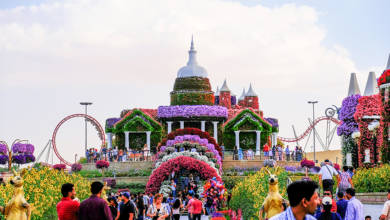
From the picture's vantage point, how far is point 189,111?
191ft

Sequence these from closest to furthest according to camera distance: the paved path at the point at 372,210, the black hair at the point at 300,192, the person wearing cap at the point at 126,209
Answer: the black hair at the point at 300,192, the person wearing cap at the point at 126,209, the paved path at the point at 372,210

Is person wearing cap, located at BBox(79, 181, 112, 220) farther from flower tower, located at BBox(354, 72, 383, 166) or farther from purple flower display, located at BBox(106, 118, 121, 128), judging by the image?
purple flower display, located at BBox(106, 118, 121, 128)

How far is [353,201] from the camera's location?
39.0 feet

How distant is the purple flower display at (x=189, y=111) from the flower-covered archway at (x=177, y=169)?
658 inches

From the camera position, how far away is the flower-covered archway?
4053 cm

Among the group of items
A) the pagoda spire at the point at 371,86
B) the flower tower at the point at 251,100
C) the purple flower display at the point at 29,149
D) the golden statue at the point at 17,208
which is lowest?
the golden statue at the point at 17,208

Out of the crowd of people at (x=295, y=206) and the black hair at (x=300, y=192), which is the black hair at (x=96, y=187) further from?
the black hair at (x=300, y=192)

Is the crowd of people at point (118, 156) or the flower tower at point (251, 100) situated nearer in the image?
the crowd of people at point (118, 156)

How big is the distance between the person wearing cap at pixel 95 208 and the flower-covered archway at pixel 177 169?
29570mm

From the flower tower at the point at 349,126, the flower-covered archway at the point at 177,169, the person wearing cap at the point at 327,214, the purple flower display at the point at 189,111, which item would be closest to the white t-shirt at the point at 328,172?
the person wearing cap at the point at 327,214

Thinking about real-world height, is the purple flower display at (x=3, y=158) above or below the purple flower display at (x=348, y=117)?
below

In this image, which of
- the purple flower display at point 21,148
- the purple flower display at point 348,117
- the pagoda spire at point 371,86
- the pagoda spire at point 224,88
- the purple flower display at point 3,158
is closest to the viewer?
the pagoda spire at point 371,86

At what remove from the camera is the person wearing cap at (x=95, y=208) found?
10.8m

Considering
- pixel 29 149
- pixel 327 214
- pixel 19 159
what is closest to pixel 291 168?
pixel 19 159
